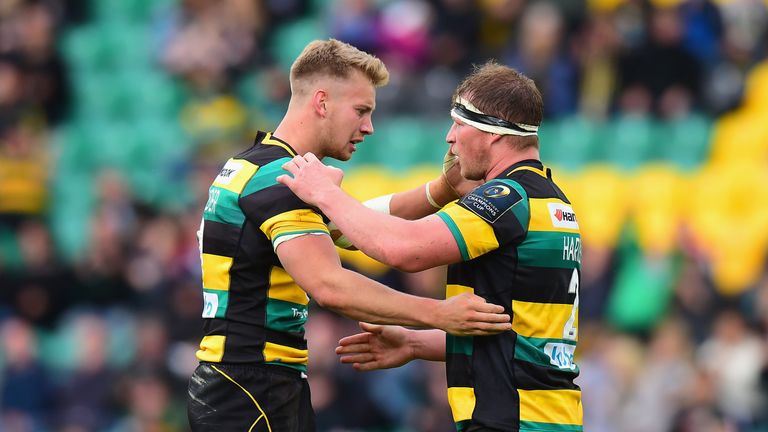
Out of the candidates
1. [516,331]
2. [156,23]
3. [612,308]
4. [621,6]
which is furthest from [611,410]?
[156,23]

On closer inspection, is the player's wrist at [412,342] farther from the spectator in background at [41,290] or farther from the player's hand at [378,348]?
the spectator in background at [41,290]

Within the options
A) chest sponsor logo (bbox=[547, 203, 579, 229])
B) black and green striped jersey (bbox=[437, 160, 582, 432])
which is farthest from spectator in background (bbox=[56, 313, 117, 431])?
chest sponsor logo (bbox=[547, 203, 579, 229])

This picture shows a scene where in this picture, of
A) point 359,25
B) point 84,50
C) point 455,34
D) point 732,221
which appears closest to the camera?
point 732,221

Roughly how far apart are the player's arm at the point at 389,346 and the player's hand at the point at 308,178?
0.95 metres

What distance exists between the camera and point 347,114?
21.3ft

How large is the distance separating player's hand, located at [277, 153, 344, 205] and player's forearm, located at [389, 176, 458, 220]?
1147 mm

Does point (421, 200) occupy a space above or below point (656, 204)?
above

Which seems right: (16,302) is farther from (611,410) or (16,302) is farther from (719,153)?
(719,153)

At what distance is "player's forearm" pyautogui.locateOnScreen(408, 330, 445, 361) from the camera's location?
680 cm

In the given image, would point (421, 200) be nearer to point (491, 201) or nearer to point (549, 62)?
point (491, 201)

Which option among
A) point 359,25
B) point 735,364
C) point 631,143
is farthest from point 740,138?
point 359,25

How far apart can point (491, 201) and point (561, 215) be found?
0.38m

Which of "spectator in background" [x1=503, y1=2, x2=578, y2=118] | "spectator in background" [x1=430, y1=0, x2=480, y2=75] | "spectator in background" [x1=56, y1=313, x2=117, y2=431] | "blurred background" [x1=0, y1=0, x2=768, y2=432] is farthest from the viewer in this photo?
"spectator in background" [x1=430, y1=0, x2=480, y2=75]

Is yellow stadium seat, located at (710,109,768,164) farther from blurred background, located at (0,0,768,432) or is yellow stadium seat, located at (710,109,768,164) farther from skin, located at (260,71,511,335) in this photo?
skin, located at (260,71,511,335)
